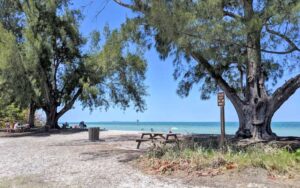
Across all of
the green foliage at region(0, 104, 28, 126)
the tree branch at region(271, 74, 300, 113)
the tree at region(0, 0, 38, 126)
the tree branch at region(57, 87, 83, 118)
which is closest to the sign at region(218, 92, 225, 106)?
the tree branch at region(271, 74, 300, 113)

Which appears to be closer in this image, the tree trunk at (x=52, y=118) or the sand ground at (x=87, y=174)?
the sand ground at (x=87, y=174)

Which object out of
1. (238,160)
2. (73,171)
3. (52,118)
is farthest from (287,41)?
(52,118)

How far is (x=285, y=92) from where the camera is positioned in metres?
15.3

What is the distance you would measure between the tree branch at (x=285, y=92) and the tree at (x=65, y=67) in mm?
9902

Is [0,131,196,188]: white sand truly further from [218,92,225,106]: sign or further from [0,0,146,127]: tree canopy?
[0,0,146,127]: tree canopy

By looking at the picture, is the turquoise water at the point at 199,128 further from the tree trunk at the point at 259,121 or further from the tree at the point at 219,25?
the tree at the point at 219,25

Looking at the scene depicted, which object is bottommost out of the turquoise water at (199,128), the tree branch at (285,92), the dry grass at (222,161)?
the dry grass at (222,161)

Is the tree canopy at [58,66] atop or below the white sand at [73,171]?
atop

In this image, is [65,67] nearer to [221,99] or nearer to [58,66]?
[58,66]

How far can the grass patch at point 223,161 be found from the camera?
28.1 feet

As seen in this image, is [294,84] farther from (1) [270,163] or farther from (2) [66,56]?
(2) [66,56]

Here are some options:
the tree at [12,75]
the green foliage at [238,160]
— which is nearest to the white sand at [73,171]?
the green foliage at [238,160]

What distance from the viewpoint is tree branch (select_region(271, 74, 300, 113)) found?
15.1 m

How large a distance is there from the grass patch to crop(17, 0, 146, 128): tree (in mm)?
14021
